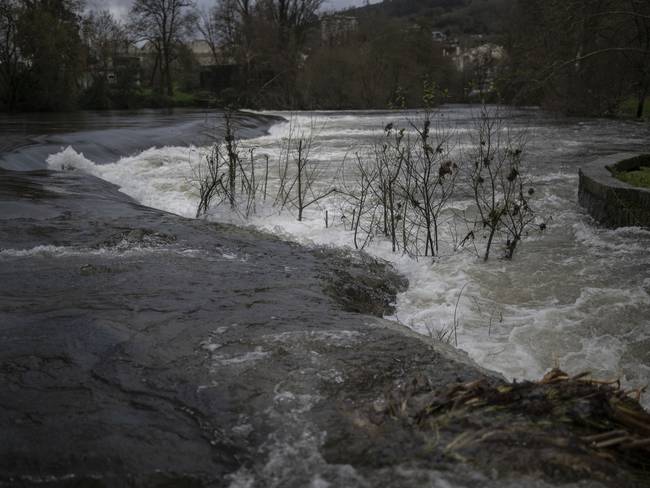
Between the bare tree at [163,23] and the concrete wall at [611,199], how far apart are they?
4680 cm

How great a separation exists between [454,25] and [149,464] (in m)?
141

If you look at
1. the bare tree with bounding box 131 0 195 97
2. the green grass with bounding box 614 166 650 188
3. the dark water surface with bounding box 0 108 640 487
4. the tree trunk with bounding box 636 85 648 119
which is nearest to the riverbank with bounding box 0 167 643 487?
the dark water surface with bounding box 0 108 640 487

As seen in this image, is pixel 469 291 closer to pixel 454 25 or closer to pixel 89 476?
pixel 89 476

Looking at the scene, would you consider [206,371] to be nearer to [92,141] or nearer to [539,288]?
[539,288]

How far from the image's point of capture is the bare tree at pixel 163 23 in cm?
4962

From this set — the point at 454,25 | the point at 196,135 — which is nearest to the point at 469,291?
the point at 196,135

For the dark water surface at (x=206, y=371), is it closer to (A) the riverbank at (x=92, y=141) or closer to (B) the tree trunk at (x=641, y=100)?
(A) the riverbank at (x=92, y=141)

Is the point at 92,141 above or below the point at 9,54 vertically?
below

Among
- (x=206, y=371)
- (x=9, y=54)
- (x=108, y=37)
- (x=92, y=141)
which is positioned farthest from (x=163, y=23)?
(x=206, y=371)

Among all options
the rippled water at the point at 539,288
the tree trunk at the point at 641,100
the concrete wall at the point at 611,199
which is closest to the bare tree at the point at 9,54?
Result: the rippled water at the point at 539,288

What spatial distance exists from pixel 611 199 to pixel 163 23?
162 ft

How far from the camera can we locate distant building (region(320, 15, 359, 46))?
55.7 m

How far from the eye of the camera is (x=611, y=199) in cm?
783

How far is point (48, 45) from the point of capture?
30219mm
